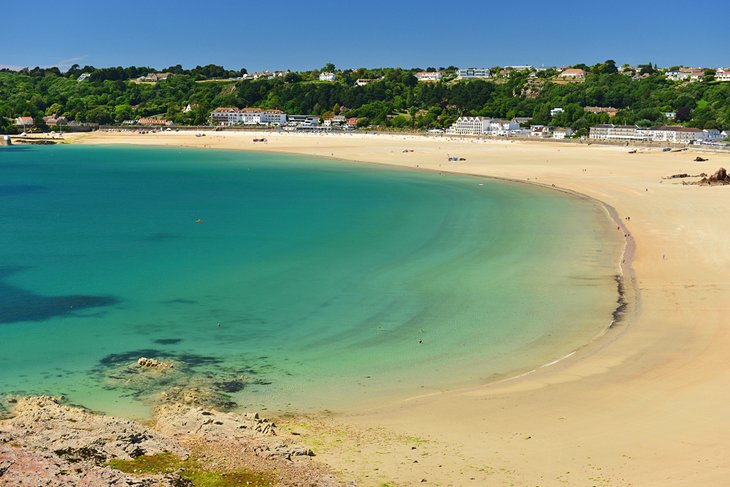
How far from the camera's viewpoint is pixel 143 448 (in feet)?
38.9

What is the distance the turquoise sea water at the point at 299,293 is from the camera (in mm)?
17078

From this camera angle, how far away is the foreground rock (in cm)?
1060

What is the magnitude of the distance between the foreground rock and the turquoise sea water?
5.62ft

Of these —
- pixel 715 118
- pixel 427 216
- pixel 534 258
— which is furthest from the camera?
pixel 715 118

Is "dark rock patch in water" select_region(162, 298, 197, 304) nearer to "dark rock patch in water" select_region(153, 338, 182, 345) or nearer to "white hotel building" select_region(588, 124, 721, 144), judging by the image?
"dark rock patch in water" select_region(153, 338, 182, 345)

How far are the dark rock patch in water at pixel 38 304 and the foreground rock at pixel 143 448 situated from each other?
26.8 feet

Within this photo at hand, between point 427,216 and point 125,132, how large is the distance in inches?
4968

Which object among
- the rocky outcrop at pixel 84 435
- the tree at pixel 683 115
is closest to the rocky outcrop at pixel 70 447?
the rocky outcrop at pixel 84 435

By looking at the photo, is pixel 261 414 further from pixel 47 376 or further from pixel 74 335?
pixel 74 335

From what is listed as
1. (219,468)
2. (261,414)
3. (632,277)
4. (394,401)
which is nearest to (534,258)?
(632,277)

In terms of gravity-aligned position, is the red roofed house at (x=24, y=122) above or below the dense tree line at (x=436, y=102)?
below

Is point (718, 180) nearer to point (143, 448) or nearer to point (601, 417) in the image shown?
point (601, 417)

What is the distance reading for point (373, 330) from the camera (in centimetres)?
2061

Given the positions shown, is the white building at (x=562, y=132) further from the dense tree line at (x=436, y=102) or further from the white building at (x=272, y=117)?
the white building at (x=272, y=117)
